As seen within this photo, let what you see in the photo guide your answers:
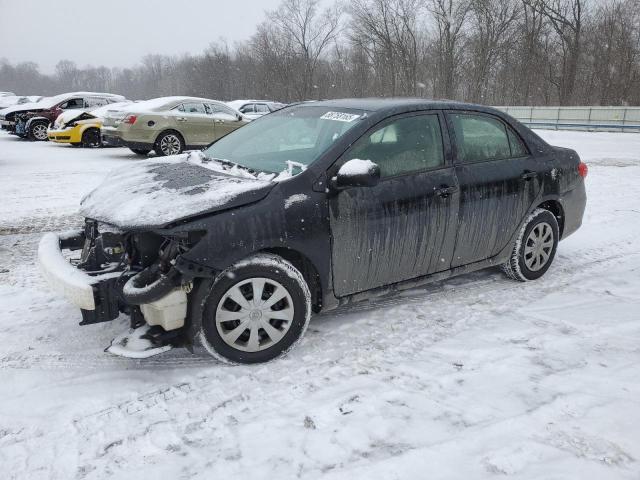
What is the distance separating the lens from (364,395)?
117 inches

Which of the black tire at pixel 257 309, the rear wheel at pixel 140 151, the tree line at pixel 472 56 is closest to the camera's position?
the black tire at pixel 257 309

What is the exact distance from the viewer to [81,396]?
296cm

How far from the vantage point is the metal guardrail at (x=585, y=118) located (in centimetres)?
2523

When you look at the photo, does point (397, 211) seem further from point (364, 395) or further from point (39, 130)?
point (39, 130)

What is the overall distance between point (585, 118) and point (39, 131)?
1013 inches

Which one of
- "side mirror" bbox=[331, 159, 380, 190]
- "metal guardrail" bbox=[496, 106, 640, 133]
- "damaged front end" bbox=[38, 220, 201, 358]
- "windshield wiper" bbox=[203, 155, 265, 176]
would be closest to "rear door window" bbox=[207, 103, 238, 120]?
"windshield wiper" bbox=[203, 155, 265, 176]

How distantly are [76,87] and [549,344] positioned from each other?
504 feet

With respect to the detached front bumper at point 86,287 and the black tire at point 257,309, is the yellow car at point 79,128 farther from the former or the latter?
the black tire at point 257,309

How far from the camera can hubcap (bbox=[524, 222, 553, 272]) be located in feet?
15.5

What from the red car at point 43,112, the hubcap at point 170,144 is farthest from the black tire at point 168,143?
the red car at point 43,112

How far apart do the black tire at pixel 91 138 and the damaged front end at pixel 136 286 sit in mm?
13438

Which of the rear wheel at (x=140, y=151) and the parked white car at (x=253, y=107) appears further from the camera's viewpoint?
the parked white car at (x=253, y=107)

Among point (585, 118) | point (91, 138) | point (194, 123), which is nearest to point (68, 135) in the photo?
point (91, 138)

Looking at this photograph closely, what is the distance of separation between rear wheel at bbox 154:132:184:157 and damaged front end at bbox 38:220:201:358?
370 inches
